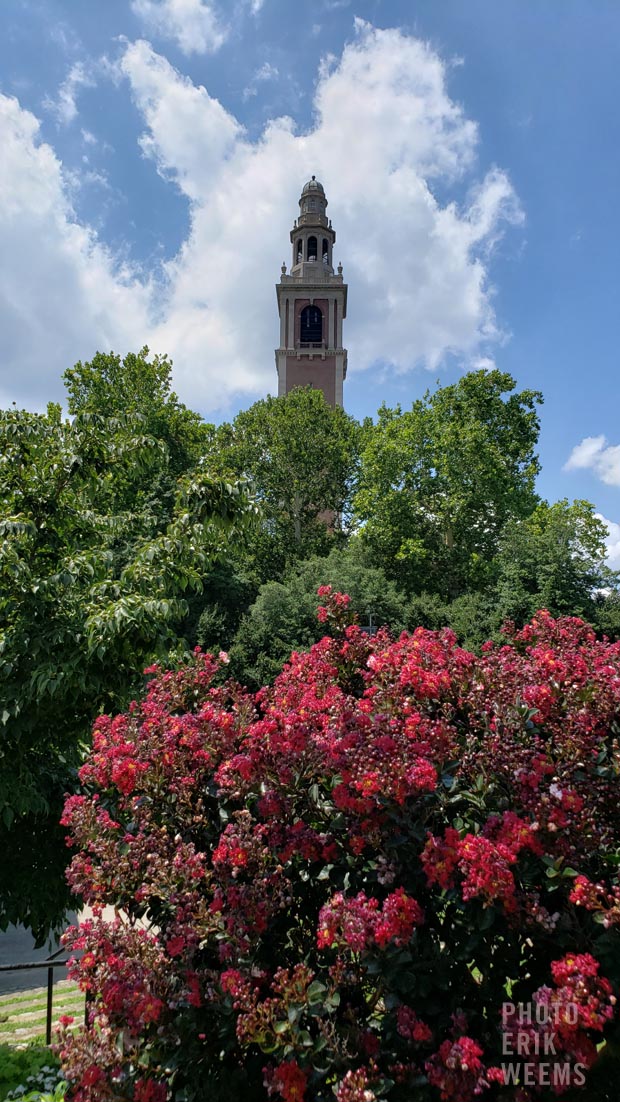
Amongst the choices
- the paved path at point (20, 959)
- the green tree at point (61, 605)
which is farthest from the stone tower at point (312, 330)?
the green tree at point (61, 605)

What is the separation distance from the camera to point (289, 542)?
1184 inches

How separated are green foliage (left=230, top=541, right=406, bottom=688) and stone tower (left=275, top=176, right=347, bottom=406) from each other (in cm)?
2353

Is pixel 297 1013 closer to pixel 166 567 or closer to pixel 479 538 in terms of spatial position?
pixel 166 567

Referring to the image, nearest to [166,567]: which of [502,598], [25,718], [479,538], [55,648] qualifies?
[55,648]

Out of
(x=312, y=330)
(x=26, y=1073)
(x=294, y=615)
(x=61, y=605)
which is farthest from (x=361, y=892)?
(x=312, y=330)

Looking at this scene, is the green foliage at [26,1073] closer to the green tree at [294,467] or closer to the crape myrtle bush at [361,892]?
the crape myrtle bush at [361,892]

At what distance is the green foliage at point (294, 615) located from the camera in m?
20.8

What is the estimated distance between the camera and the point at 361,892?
2.30 meters

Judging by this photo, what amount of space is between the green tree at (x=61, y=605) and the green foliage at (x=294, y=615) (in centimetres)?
1551

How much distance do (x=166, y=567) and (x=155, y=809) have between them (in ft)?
6.51

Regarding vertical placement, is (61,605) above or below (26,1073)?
above

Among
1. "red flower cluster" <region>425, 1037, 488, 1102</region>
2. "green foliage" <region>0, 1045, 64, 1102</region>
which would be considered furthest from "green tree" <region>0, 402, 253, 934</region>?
"red flower cluster" <region>425, 1037, 488, 1102</region>

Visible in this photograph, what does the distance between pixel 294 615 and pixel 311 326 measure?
3070 cm

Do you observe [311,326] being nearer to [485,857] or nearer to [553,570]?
[553,570]
